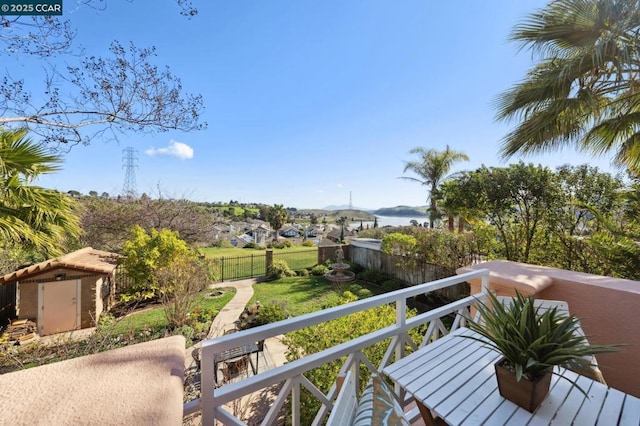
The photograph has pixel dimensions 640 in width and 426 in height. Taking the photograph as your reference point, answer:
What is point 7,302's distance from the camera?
6.72 metres

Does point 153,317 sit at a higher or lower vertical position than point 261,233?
lower

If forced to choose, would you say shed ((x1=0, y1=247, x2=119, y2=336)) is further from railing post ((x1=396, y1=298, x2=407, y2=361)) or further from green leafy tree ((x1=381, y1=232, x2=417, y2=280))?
green leafy tree ((x1=381, y1=232, x2=417, y2=280))

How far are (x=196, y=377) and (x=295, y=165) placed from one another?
45.7 feet

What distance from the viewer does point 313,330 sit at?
321 centimetres

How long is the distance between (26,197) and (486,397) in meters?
4.94

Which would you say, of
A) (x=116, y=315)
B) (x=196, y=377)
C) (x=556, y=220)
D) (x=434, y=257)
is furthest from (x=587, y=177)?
(x=116, y=315)

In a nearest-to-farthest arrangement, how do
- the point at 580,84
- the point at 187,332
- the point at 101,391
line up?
1. the point at 101,391
2. the point at 580,84
3. the point at 187,332

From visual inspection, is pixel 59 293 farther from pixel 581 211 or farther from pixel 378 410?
pixel 581 211

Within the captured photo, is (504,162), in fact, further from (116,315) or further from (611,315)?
(116,315)

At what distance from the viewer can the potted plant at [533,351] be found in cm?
119

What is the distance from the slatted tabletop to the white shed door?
346 inches

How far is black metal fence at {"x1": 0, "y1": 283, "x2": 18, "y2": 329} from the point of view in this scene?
259 inches

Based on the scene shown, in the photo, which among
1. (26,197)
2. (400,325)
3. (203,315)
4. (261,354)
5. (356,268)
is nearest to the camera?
(400,325)

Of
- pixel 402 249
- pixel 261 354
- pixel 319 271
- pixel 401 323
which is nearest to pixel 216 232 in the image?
pixel 319 271
